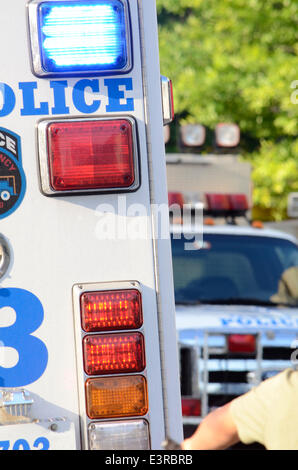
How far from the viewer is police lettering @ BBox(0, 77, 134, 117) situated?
10.0ft

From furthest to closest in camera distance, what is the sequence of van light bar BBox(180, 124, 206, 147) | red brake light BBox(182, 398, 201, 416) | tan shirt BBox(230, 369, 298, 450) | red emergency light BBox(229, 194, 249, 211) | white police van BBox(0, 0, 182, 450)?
red emergency light BBox(229, 194, 249, 211)
van light bar BBox(180, 124, 206, 147)
red brake light BBox(182, 398, 201, 416)
white police van BBox(0, 0, 182, 450)
tan shirt BBox(230, 369, 298, 450)

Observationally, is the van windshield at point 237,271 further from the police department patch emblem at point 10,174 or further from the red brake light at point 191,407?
the police department patch emblem at point 10,174

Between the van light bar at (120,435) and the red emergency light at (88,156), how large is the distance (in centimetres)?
77

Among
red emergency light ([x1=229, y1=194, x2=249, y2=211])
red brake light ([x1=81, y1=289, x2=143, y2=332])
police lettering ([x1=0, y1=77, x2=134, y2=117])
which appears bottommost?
red emergency light ([x1=229, y1=194, x2=249, y2=211])

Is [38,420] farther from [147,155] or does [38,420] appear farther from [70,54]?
[70,54]

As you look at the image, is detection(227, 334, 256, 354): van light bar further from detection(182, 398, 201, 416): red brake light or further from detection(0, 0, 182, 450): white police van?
detection(0, 0, 182, 450): white police van

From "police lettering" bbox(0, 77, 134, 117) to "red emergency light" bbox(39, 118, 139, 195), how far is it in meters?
0.05

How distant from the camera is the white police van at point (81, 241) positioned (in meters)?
3.00

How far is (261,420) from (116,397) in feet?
2.46

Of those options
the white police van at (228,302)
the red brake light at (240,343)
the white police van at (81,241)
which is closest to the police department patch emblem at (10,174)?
the white police van at (81,241)

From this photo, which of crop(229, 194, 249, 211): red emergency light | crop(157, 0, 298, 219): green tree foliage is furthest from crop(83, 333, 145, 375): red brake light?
crop(157, 0, 298, 219): green tree foliage

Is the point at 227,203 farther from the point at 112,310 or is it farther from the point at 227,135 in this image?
the point at 112,310

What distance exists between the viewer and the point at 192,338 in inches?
253
